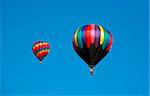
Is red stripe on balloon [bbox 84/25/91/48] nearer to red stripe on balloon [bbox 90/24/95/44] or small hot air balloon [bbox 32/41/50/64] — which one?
red stripe on balloon [bbox 90/24/95/44]

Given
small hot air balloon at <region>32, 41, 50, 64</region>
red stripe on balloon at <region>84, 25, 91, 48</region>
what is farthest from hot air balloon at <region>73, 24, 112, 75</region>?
small hot air balloon at <region>32, 41, 50, 64</region>

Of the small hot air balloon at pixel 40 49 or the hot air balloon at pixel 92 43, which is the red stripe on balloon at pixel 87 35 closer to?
the hot air balloon at pixel 92 43

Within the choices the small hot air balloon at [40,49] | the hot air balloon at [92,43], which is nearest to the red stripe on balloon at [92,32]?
the hot air balloon at [92,43]

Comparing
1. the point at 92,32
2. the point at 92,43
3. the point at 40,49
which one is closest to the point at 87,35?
the point at 92,32

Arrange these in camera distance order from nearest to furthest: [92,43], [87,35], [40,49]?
1. [92,43]
2. [87,35]
3. [40,49]

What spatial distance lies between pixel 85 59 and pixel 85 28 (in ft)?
4.52

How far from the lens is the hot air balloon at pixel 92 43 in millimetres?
18859

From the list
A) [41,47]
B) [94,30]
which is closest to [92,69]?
[94,30]

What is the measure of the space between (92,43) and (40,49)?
29.5 feet

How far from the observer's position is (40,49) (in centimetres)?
2758

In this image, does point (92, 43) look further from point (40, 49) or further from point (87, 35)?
point (40, 49)

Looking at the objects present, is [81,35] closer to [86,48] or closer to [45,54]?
[86,48]

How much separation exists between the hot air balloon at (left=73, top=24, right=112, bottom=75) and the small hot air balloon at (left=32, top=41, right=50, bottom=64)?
8.26m

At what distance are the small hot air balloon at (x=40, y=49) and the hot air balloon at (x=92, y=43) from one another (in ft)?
27.1
